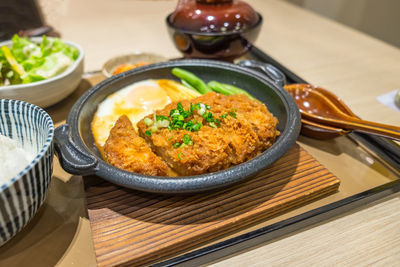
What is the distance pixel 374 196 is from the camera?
1.41 meters

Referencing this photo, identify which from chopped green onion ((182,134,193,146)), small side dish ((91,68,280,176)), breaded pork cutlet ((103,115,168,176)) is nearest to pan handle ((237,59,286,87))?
small side dish ((91,68,280,176))

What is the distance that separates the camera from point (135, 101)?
75.0 inches

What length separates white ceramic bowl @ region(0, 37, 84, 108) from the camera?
5.91 feet

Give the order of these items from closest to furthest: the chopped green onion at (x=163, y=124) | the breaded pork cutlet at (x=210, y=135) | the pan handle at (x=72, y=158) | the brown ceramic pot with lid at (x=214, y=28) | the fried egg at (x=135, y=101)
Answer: the pan handle at (x=72, y=158) → the breaded pork cutlet at (x=210, y=135) → the chopped green onion at (x=163, y=124) → the fried egg at (x=135, y=101) → the brown ceramic pot with lid at (x=214, y=28)

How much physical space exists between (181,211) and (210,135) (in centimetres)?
36

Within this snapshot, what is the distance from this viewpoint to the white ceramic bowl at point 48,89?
1801 mm

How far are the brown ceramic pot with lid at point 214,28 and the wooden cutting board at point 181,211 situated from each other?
1161 millimetres

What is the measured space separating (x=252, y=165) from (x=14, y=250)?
1005 millimetres

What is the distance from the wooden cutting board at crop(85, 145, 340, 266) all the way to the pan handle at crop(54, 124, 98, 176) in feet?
0.62

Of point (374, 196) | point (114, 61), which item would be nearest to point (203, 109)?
point (374, 196)

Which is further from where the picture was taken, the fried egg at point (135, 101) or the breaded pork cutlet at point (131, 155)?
the fried egg at point (135, 101)

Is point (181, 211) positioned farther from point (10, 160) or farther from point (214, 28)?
point (214, 28)

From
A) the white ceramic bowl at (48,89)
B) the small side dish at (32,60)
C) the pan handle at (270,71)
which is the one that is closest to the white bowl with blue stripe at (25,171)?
the white ceramic bowl at (48,89)

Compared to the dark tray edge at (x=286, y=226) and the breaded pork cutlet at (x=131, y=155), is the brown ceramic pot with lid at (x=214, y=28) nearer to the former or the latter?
the breaded pork cutlet at (x=131, y=155)
